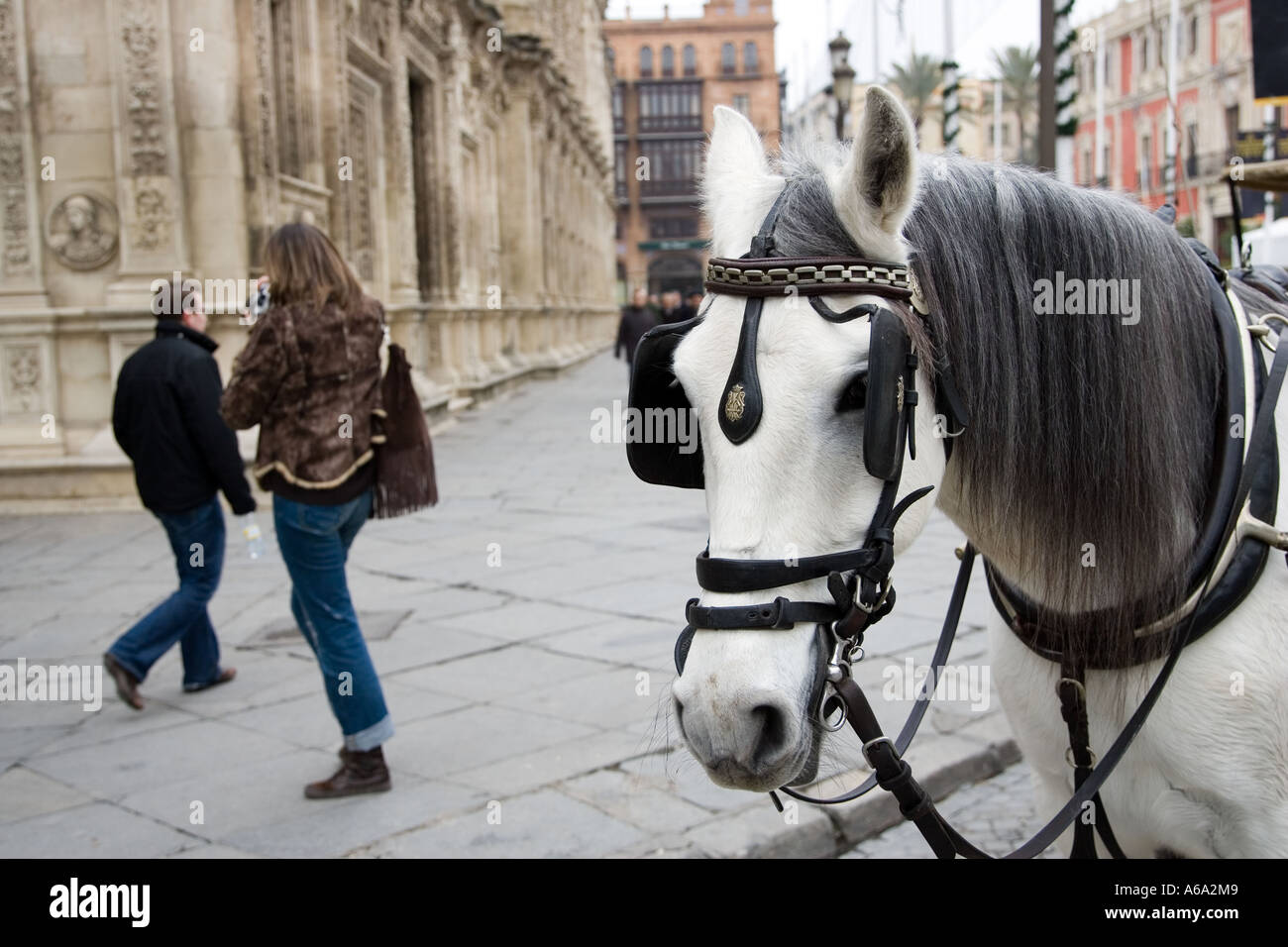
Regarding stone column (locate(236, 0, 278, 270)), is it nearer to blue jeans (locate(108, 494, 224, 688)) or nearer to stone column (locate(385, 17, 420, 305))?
blue jeans (locate(108, 494, 224, 688))

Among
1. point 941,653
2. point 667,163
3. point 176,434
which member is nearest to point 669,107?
point 667,163

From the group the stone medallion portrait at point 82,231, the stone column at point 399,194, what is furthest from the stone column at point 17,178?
the stone column at point 399,194

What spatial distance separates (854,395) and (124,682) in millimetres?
4169

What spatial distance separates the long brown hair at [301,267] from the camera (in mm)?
4078

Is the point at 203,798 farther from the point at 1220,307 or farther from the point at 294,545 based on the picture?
the point at 1220,307

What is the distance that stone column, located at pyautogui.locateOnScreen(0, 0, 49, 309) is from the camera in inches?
360

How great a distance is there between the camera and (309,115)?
1138 centimetres

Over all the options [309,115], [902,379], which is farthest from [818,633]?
[309,115]

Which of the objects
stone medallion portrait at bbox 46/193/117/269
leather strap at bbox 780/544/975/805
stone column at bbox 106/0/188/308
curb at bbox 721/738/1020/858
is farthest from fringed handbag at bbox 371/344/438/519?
stone medallion portrait at bbox 46/193/117/269

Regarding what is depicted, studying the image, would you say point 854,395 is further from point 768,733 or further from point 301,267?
point 301,267

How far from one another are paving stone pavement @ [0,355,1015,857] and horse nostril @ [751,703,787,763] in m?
0.20

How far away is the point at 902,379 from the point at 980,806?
2.81 m

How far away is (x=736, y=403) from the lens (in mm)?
1592

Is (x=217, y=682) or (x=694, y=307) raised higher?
(x=694, y=307)
